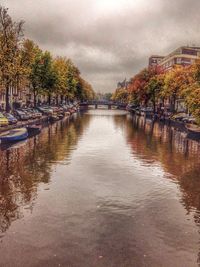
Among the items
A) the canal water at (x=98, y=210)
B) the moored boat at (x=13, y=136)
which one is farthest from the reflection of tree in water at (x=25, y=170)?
the moored boat at (x=13, y=136)

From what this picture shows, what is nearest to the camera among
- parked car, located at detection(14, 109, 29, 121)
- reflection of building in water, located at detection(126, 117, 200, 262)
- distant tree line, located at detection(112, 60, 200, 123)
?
reflection of building in water, located at detection(126, 117, 200, 262)

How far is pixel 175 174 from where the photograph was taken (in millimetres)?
27656

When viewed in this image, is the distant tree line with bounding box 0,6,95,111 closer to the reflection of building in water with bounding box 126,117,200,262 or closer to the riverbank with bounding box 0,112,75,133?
the riverbank with bounding box 0,112,75,133

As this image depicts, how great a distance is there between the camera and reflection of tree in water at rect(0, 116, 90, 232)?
18175mm

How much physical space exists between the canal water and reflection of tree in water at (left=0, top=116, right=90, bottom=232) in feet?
0.18

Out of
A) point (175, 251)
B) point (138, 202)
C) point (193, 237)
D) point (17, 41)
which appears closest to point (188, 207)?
point (138, 202)

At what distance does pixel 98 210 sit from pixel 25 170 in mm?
11007

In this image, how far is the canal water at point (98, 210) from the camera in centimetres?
1306

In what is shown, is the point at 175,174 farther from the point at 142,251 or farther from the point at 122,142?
the point at 122,142

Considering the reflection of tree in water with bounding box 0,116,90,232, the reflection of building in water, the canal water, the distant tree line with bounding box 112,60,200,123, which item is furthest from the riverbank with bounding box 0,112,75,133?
the distant tree line with bounding box 112,60,200,123

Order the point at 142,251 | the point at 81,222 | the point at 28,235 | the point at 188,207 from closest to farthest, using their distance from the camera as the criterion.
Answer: the point at 142,251 < the point at 28,235 < the point at 81,222 < the point at 188,207

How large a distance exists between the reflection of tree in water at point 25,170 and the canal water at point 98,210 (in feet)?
0.18

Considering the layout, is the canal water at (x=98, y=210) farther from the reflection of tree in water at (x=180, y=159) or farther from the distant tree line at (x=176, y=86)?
the distant tree line at (x=176, y=86)

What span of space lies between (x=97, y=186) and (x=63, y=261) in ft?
34.6
